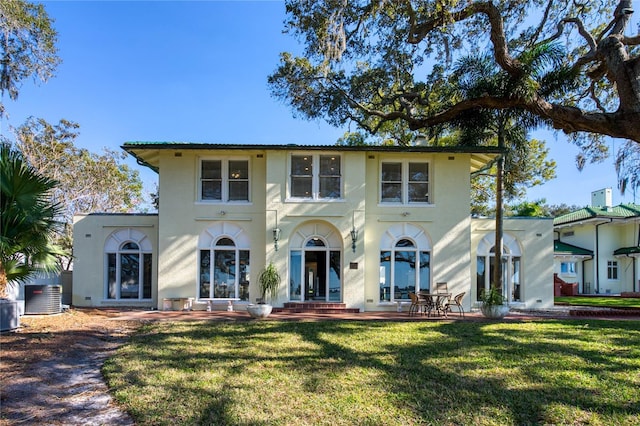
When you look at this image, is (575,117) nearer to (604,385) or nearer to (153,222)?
(604,385)

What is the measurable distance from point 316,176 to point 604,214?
1000 inches

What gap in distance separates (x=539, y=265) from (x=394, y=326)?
Result: 29.2 feet

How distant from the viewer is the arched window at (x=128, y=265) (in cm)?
1606

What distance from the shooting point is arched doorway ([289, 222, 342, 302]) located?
15.5 meters

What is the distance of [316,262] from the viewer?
51.4 feet

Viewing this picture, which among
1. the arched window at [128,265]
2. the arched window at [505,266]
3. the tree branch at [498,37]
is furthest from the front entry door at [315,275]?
the tree branch at [498,37]

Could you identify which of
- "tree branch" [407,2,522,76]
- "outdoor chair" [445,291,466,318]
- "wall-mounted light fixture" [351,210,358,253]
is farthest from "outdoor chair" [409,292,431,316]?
"tree branch" [407,2,522,76]

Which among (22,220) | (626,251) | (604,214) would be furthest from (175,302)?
(626,251)

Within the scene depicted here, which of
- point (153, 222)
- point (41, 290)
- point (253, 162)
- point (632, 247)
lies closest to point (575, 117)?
point (253, 162)

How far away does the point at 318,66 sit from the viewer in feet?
70.3

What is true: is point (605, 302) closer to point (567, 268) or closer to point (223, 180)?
point (567, 268)

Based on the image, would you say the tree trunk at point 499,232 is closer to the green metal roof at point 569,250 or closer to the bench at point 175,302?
the bench at point 175,302

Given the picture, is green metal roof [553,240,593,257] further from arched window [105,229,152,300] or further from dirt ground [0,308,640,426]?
arched window [105,229,152,300]

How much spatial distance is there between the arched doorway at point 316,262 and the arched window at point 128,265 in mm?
6000
